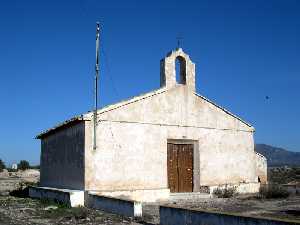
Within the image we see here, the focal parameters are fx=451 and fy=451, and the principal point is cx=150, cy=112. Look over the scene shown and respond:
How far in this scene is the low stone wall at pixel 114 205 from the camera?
13391 millimetres

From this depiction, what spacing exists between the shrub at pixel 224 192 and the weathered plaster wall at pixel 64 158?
6.32m

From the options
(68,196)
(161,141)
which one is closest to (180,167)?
(161,141)

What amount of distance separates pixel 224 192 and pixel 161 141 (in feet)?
12.4

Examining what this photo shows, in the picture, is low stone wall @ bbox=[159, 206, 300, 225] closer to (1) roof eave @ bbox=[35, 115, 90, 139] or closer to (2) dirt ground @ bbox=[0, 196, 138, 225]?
→ (2) dirt ground @ bbox=[0, 196, 138, 225]

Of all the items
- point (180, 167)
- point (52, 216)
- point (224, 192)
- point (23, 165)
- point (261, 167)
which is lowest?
point (52, 216)

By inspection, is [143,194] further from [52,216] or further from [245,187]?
[245,187]

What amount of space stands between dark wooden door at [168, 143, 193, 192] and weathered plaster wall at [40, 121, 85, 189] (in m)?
4.11

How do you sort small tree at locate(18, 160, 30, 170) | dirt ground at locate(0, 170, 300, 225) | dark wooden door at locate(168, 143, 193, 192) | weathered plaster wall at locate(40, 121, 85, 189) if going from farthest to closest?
small tree at locate(18, 160, 30, 170) → dark wooden door at locate(168, 143, 193, 192) → weathered plaster wall at locate(40, 121, 85, 189) → dirt ground at locate(0, 170, 300, 225)

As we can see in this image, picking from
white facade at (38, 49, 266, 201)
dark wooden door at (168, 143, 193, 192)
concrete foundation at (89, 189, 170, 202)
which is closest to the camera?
concrete foundation at (89, 189, 170, 202)

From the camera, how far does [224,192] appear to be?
20.4 m

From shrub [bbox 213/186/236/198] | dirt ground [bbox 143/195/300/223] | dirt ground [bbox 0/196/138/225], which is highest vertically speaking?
shrub [bbox 213/186/236/198]

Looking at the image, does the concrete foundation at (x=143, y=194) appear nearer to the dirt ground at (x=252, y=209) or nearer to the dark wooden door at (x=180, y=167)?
the dirt ground at (x=252, y=209)

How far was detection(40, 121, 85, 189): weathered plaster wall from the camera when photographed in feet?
60.3

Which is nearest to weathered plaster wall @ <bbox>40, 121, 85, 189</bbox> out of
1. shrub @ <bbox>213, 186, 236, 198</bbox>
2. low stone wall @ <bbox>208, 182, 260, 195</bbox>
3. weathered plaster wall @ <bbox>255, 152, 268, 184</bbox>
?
shrub @ <bbox>213, 186, 236, 198</bbox>
